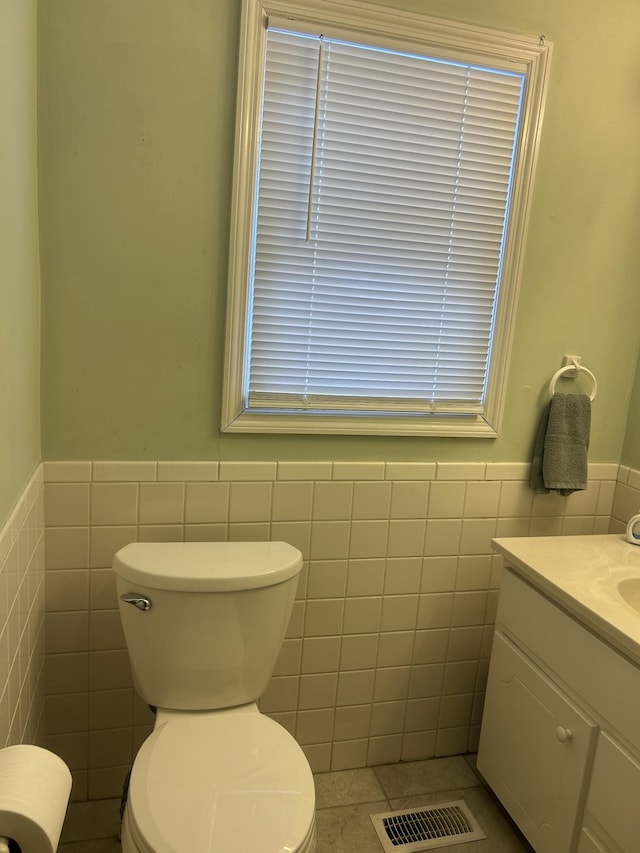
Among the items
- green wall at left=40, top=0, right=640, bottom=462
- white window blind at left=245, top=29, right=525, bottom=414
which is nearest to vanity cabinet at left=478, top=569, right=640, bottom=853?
green wall at left=40, top=0, right=640, bottom=462

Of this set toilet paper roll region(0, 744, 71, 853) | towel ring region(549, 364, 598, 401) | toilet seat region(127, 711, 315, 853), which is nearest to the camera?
toilet paper roll region(0, 744, 71, 853)

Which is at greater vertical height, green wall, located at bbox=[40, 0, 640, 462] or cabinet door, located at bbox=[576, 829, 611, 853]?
green wall, located at bbox=[40, 0, 640, 462]

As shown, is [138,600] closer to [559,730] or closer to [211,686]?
[211,686]

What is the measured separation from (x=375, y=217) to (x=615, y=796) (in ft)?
4.94

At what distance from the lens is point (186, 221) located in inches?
60.7

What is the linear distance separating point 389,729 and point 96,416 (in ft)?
4.47

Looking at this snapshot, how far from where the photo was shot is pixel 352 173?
163 centimetres

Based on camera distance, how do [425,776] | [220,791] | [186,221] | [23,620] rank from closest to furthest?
[220,791] < [23,620] < [186,221] < [425,776]

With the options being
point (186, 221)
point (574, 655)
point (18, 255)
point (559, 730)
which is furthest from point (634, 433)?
point (18, 255)

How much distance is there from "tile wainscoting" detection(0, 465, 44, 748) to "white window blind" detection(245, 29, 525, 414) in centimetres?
63

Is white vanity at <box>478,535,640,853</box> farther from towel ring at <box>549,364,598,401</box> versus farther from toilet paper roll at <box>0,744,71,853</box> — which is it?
toilet paper roll at <box>0,744,71,853</box>

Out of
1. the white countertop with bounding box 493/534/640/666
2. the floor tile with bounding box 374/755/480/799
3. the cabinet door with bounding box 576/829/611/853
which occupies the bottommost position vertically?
the floor tile with bounding box 374/755/480/799

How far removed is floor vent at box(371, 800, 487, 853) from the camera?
168cm

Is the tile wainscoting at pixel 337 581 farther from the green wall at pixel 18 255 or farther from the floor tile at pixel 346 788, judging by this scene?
the green wall at pixel 18 255
